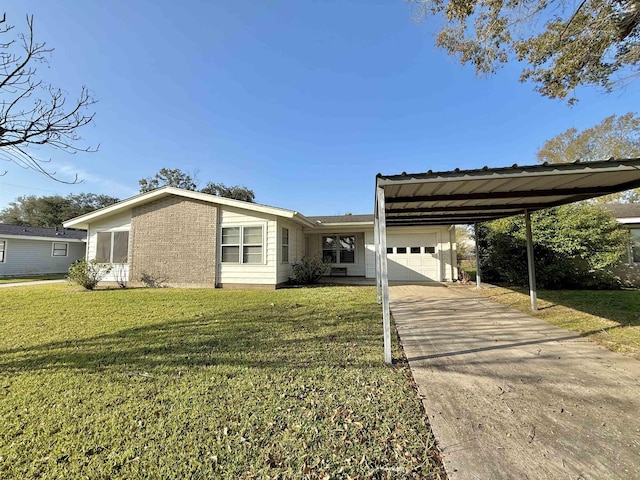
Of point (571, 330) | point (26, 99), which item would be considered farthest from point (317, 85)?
point (571, 330)

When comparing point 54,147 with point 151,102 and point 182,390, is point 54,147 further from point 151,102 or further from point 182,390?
point 151,102

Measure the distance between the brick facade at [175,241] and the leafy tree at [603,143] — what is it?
25675 mm

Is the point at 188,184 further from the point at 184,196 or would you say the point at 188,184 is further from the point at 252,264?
the point at 252,264

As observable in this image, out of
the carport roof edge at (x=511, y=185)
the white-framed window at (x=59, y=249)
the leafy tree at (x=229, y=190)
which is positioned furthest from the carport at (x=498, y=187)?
the leafy tree at (x=229, y=190)

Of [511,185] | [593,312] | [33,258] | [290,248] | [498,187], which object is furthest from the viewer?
[33,258]

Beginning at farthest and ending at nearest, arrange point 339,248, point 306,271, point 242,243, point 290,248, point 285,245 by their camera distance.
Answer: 1. point 339,248
2. point 290,248
3. point 306,271
4. point 285,245
5. point 242,243

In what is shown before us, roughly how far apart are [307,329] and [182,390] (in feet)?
7.95

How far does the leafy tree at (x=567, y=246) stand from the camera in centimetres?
919

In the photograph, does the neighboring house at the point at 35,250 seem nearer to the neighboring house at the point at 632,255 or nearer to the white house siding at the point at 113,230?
the white house siding at the point at 113,230

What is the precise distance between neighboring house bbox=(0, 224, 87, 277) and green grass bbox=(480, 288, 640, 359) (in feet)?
78.2

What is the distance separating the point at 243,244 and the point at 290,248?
203cm

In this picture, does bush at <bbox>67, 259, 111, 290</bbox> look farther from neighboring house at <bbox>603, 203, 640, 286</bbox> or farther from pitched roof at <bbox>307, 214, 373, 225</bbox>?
neighboring house at <bbox>603, 203, 640, 286</bbox>

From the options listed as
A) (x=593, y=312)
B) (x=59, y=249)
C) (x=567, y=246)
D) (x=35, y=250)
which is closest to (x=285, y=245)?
(x=593, y=312)

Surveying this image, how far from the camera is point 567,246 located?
918 centimetres
